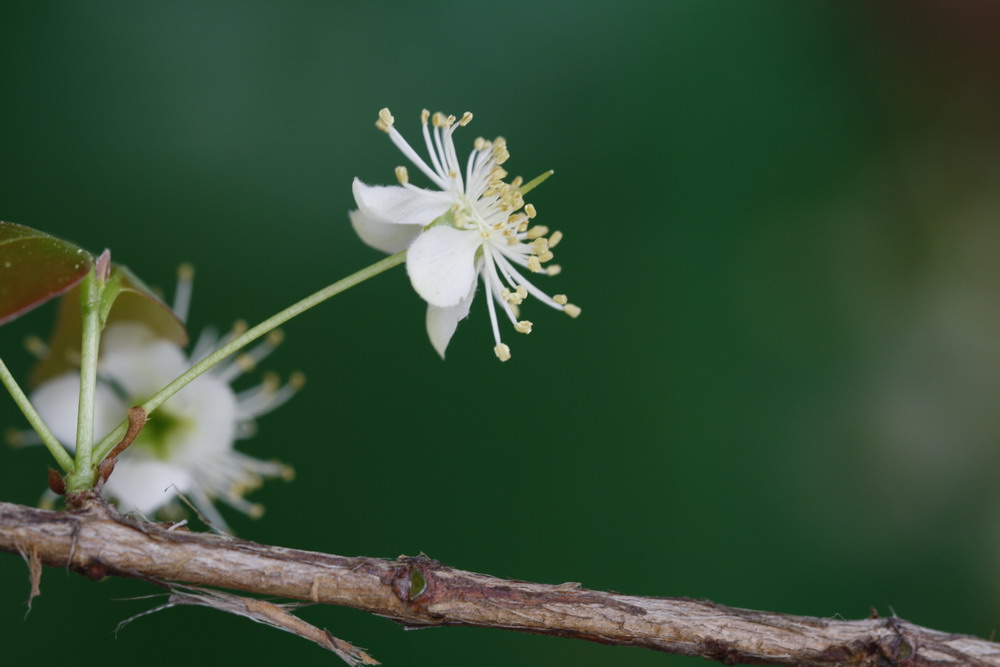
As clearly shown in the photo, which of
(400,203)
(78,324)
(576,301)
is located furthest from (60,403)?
(576,301)

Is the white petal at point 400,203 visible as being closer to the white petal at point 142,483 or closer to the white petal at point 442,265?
the white petal at point 442,265

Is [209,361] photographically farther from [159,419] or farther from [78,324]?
[159,419]

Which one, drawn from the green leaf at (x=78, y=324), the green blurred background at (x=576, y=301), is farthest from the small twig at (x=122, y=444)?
the green blurred background at (x=576, y=301)

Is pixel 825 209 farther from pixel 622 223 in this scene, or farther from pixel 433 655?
pixel 433 655

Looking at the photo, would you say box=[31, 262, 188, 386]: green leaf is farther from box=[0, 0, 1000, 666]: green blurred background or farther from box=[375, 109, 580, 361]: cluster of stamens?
box=[0, 0, 1000, 666]: green blurred background

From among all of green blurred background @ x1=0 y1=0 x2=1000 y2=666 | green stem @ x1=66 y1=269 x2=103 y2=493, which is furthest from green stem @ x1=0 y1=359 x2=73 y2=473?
green blurred background @ x1=0 y1=0 x2=1000 y2=666

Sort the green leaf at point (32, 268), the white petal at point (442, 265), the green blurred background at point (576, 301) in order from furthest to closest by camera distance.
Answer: the green blurred background at point (576, 301), the white petal at point (442, 265), the green leaf at point (32, 268)
